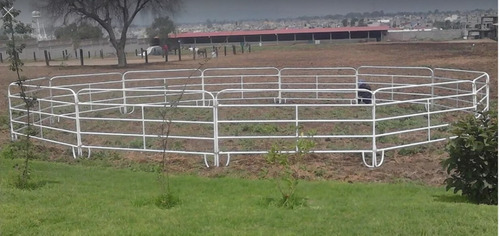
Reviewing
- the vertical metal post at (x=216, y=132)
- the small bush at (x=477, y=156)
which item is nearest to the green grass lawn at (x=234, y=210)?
the small bush at (x=477, y=156)

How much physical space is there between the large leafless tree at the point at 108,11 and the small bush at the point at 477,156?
32660 millimetres

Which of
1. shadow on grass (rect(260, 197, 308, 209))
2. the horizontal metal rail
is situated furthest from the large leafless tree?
shadow on grass (rect(260, 197, 308, 209))

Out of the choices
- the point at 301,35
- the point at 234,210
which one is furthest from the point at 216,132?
the point at 301,35

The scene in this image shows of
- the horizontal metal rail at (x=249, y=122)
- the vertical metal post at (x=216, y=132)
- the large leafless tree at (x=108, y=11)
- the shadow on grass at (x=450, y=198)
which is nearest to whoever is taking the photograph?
the shadow on grass at (x=450, y=198)

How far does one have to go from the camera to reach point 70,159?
9633 millimetres

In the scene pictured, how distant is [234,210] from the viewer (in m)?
5.70

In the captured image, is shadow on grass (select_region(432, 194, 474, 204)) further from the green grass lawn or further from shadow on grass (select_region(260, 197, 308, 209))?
shadow on grass (select_region(260, 197, 308, 209))

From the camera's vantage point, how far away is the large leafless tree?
1469 inches

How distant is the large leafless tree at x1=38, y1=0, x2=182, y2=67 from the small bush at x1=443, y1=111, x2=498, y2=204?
107ft

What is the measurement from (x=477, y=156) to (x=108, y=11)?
3578 centimetres

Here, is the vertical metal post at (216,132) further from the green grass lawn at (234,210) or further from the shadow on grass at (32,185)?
the shadow on grass at (32,185)

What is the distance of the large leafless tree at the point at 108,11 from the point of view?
37312 millimetres

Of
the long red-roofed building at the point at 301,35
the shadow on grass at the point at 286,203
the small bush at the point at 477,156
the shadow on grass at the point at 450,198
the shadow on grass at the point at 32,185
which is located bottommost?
the shadow on grass at the point at 450,198

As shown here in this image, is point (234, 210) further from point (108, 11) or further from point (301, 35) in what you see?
point (301, 35)
